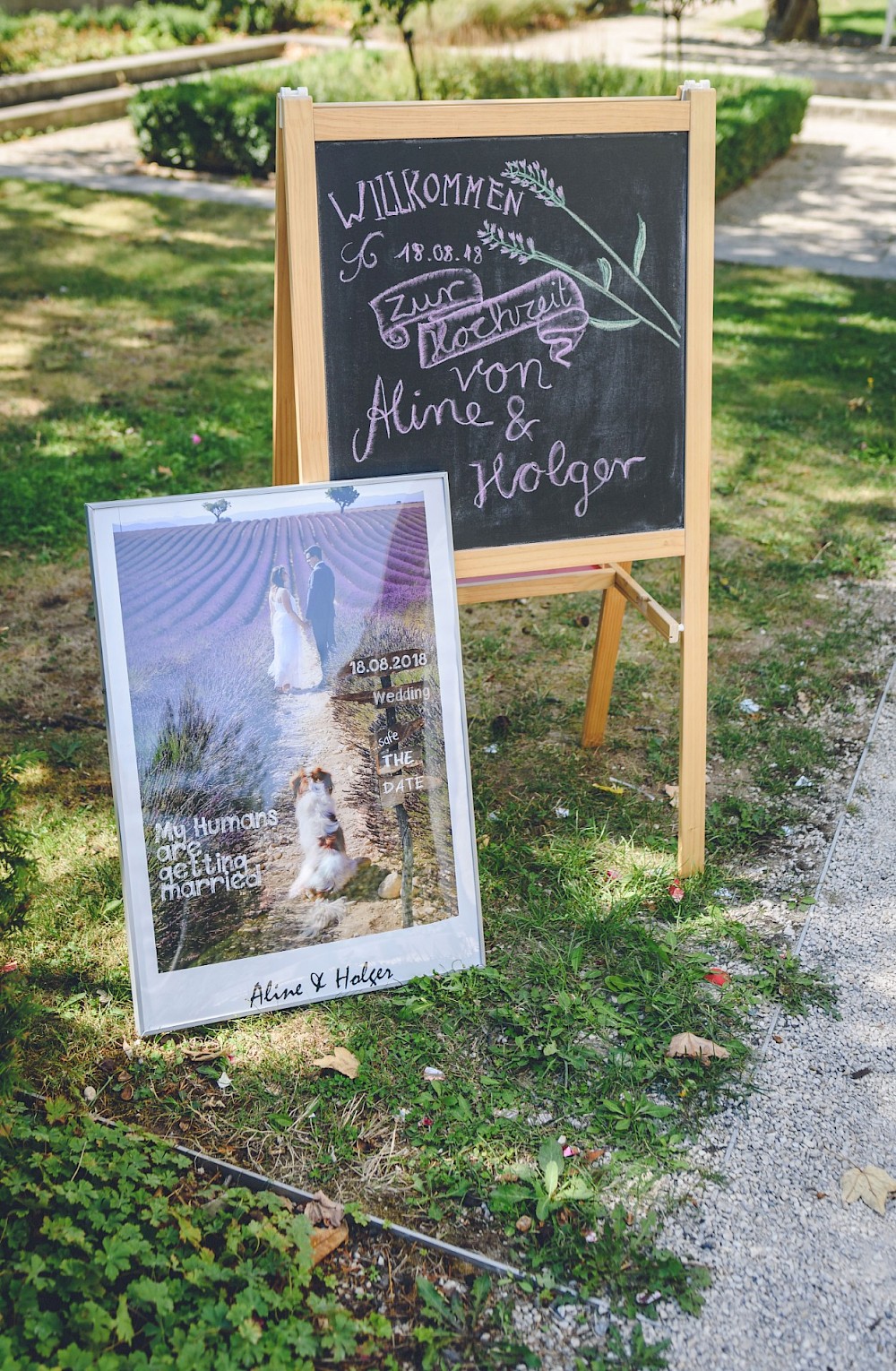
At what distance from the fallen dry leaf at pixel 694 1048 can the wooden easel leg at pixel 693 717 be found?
602 millimetres

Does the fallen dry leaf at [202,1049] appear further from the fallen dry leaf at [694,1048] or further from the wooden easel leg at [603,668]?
the wooden easel leg at [603,668]

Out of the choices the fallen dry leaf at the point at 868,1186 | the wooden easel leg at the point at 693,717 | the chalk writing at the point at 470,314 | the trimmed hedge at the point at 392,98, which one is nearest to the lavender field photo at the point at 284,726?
the chalk writing at the point at 470,314

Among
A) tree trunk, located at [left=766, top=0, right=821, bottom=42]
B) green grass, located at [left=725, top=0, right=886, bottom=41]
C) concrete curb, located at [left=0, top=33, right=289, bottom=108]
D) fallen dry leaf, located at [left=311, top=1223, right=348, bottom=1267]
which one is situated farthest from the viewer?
green grass, located at [left=725, top=0, right=886, bottom=41]

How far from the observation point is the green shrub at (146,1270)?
1988mm

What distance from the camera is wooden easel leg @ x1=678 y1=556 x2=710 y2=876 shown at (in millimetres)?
3016

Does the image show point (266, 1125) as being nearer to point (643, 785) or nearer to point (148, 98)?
point (643, 785)

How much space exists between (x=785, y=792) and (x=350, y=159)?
2.19 meters

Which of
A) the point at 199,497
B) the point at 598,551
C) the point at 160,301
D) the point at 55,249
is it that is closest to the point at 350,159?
the point at 199,497

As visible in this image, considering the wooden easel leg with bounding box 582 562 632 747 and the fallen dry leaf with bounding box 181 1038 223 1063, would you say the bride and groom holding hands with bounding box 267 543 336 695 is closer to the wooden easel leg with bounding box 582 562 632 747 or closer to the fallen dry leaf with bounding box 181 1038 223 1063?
the fallen dry leaf with bounding box 181 1038 223 1063

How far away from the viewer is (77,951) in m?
2.97

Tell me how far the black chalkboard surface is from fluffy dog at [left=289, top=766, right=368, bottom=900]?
69 cm

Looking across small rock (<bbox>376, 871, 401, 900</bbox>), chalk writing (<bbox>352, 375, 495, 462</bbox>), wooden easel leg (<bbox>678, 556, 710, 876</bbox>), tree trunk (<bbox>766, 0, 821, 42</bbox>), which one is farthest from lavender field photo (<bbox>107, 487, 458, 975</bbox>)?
tree trunk (<bbox>766, 0, 821, 42</bbox>)

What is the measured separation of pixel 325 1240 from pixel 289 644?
Answer: 1.22 metres

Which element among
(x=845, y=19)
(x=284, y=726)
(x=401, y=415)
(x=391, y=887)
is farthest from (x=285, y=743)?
(x=845, y=19)
